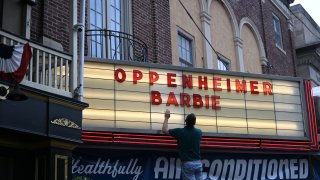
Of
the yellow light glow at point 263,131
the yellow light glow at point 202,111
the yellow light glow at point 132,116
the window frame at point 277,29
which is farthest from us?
the window frame at point 277,29

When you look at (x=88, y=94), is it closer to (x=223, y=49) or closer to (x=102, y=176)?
(x=102, y=176)

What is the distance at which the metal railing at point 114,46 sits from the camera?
41.7ft

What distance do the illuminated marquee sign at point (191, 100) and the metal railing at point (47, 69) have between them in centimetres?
111

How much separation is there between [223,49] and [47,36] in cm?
841

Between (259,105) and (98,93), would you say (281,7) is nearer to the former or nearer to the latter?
(259,105)

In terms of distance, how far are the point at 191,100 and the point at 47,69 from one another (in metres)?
3.49

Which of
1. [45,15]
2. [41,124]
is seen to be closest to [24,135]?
[41,124]

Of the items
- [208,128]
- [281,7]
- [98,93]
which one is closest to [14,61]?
[98,93]

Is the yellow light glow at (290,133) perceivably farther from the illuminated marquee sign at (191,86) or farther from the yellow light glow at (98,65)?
the yellow light glow at (98,65)

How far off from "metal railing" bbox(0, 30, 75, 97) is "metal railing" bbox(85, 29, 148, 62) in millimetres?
2950

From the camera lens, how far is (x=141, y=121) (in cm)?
1085

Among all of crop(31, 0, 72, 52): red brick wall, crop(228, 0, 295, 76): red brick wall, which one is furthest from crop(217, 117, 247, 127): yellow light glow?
crop(228, 0, 295, 76): red brick wall

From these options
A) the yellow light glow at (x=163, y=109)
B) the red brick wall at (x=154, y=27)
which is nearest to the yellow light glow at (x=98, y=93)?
the yellow light glow at (x=163, y=109)

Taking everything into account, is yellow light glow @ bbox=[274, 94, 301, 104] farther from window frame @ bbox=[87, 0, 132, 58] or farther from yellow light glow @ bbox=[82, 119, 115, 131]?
yellow light glow @ bbox=[82, 119, 115, 131]
